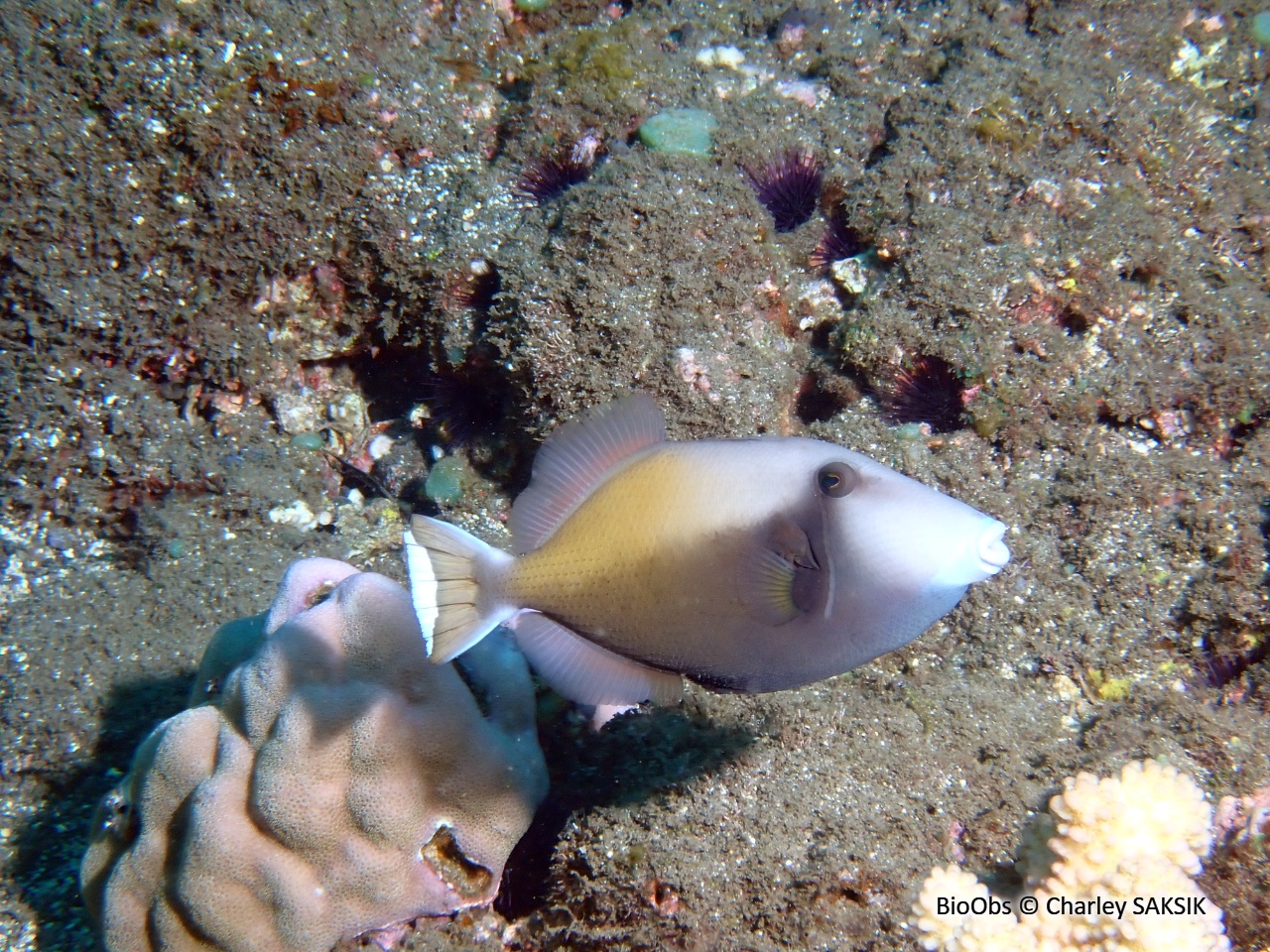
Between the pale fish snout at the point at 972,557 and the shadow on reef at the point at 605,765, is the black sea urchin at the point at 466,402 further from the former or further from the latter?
the pale fish snout at the point at 972,557

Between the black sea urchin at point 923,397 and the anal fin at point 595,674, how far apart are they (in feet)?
8.01

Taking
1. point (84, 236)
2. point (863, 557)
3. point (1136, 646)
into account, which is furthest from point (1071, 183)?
point (84, 236)

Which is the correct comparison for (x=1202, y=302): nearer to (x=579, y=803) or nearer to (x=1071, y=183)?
(x=1071, y=183)

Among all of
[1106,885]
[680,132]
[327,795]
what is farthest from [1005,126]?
[327,795]

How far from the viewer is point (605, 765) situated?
280cm

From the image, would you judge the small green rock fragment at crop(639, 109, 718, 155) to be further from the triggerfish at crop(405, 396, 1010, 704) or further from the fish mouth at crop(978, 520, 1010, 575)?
the fish mouth at crop(978, 520, 1010, 575)

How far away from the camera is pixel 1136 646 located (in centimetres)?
323

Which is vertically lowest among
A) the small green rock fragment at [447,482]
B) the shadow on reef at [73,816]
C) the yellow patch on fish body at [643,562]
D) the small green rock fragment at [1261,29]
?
the shadow on reef at [73,816]

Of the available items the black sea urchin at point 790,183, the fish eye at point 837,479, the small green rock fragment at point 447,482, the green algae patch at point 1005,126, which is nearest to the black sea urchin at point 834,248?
the black sea urchin at point 790,183

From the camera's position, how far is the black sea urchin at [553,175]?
408 centimetres

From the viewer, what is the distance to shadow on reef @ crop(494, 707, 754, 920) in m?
2.64

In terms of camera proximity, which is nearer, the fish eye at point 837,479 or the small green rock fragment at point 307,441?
the fish eye at point 837,479

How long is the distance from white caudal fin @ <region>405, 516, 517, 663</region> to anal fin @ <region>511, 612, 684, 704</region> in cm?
14

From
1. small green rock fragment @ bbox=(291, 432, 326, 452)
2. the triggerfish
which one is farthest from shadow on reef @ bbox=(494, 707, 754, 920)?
small green rock fragment @ bbox=(291, 432, 326, 452)
